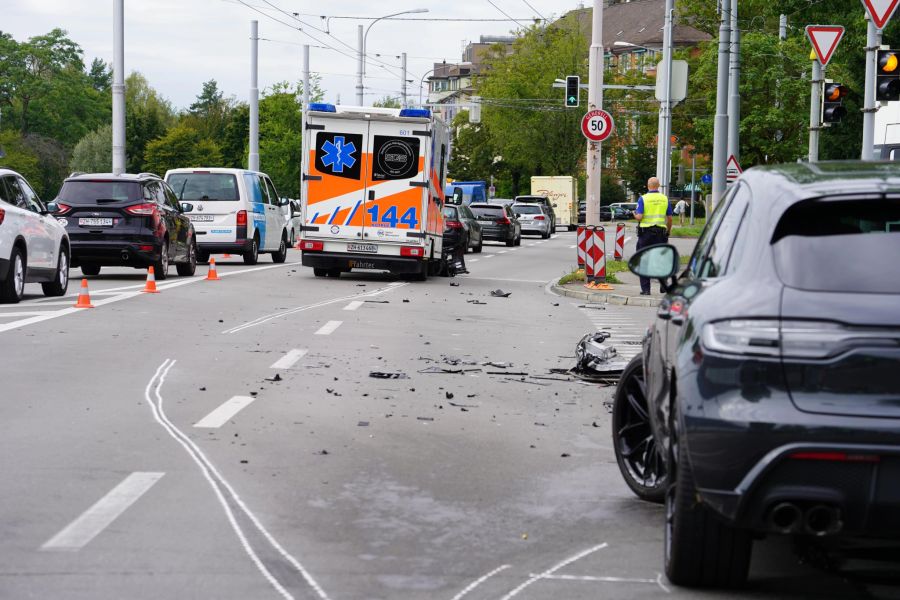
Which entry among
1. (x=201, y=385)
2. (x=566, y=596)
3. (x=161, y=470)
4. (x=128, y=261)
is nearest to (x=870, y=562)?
(x=566, y=596)

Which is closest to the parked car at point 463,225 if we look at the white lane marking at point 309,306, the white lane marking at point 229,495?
the white lane marking at point 309,306

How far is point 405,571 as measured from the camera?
17.4 feet

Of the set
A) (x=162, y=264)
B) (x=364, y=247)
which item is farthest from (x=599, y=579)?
(x=364, y=247)

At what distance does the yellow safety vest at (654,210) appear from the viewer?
23.3 meters

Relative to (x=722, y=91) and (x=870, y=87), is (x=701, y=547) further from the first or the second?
(x=722, y=91)

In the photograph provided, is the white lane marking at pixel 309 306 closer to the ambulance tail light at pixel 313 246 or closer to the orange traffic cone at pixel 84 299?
the ambulance tail light at pixel 313 246

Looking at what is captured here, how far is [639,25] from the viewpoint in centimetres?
13762

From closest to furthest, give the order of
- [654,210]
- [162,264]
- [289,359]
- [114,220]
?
[289,359]
[114,220]
[654,210]
[162,264]

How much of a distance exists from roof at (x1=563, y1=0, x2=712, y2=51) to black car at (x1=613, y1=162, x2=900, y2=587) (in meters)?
124

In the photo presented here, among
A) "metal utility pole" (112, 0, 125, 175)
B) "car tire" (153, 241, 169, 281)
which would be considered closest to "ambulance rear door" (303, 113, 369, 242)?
"car tire" (153, 241, 169, 281)

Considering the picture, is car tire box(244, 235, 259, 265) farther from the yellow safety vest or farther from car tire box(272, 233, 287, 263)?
the yellow safety vest

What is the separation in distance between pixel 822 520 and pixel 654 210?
19.2 meters

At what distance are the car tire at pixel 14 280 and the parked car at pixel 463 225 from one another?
1460 centimetres

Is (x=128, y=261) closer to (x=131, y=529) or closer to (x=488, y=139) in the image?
(x=131, y=529)
